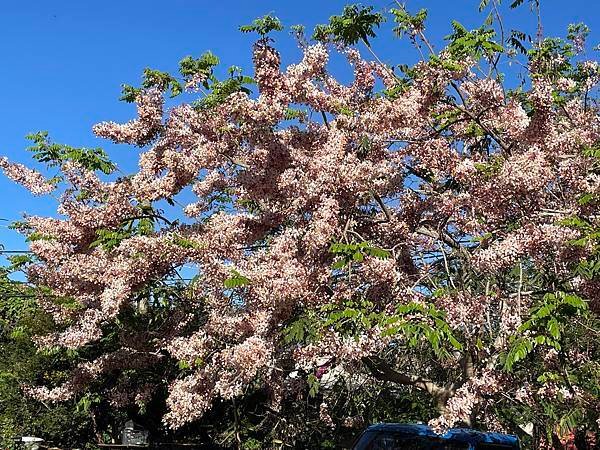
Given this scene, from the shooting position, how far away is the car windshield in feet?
22.1

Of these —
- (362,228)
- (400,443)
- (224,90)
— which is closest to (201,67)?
(224,90)

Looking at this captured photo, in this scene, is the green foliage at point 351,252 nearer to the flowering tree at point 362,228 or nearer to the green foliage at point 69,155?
the flowering tree at point 362,228

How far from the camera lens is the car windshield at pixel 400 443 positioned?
6727 mm

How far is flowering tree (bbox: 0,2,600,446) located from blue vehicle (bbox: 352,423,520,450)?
24cm

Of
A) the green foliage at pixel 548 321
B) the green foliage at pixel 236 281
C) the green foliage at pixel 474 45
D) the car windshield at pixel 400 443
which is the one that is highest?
the green foliage at pixel 474 45

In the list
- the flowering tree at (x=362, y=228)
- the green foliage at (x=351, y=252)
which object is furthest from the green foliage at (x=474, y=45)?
the green foliage at (x=351, y=252)

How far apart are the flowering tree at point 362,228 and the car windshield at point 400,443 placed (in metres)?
0.24

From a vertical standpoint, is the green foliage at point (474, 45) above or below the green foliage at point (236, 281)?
above

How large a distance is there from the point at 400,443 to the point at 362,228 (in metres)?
2.79

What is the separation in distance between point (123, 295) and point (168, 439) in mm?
8277

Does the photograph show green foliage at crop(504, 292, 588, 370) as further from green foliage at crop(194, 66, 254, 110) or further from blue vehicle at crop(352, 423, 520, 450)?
green foliage at crop(194, 66, 254, 110)

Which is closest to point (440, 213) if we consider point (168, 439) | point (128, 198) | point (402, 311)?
point (402, 311)

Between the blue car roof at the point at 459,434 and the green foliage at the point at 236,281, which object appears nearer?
the blue car roof at the point at 459,434

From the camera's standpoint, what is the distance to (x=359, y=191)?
309 inches
